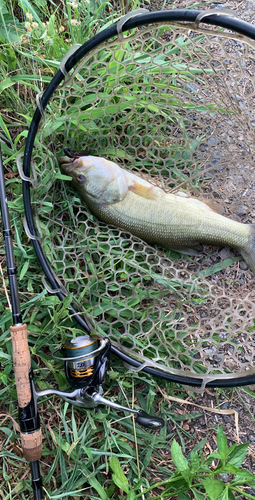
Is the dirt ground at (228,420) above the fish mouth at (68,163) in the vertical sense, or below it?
below

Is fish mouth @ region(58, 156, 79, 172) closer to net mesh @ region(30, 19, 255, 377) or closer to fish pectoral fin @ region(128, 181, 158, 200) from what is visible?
net mesh @ region(30, 19, 255, 377)

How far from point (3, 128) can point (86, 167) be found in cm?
47

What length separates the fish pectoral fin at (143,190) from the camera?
1.91 m

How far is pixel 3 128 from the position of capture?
6.01 feet

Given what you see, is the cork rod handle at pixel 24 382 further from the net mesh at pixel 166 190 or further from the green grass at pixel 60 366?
the net mesh at pixel 166 190

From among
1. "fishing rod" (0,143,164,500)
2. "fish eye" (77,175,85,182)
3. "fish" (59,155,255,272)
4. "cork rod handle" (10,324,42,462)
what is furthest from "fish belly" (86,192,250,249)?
"cork rod handle" (10,324,42,462)

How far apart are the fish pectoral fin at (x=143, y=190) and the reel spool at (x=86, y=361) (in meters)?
0.78

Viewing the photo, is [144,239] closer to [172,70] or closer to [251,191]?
[251,191]

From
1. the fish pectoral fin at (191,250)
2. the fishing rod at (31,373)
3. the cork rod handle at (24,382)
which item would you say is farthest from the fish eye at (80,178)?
the cork rod handle at (24,382)

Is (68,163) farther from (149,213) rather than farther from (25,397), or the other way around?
(25,397)

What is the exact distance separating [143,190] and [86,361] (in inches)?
36.3

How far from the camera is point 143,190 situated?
1.92 meters

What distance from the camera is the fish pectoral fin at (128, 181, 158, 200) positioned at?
1911 millimetres

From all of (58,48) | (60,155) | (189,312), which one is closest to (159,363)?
(189,312)
